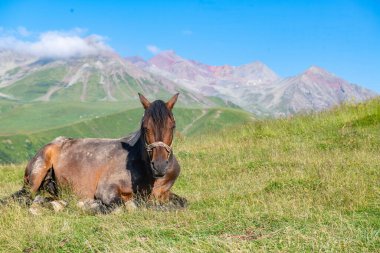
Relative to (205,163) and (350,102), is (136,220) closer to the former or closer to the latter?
(205,163)

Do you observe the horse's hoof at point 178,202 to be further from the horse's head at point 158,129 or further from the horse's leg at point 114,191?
the horse's head at point 158,129

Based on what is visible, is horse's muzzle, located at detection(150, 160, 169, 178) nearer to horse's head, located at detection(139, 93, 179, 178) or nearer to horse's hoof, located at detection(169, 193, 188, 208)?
horse's head, located at detection(139, 93, 179, 178)

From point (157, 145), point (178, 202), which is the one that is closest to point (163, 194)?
point (178, 202)

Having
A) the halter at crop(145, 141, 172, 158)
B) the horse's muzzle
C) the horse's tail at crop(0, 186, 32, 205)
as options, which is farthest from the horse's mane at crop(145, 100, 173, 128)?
the horse's tail at crop(0, 186, 32, 205)

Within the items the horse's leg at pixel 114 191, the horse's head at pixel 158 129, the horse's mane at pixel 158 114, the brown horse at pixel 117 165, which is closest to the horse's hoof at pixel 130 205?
the horse's leg at pixel 114 191

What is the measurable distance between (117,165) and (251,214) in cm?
386

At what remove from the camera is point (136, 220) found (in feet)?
27.7

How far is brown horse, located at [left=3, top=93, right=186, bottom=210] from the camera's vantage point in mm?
9240

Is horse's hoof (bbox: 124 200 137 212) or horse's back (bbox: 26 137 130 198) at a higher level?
horse's back (bbox: 26 137 130 198)

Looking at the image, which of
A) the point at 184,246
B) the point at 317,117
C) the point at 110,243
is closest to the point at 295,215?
the point at 184,246

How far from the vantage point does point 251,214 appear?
8.01m

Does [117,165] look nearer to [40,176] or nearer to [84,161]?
[84,161]

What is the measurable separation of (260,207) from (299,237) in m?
2.93

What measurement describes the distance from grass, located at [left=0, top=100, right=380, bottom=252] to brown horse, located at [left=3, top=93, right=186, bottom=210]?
2.85ft
